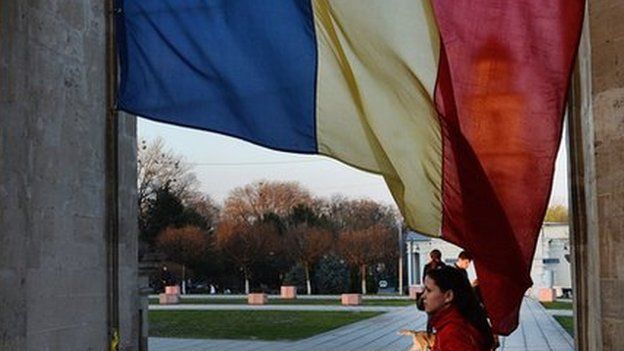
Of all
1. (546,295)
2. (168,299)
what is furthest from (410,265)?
(168,299)

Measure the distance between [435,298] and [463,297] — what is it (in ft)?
0.33

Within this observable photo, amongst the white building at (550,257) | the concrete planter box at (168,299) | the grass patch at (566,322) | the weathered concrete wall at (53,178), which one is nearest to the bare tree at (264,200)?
the white building at (550,257)

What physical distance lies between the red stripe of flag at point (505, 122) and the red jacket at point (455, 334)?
2.79 ft

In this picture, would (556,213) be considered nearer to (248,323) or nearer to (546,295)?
(546,295)

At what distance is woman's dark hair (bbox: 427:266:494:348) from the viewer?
3148 millimetres

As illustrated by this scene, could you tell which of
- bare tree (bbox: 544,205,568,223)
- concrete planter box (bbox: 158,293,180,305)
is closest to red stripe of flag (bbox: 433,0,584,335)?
concrete planter box (bbox: 158,293,180,305)

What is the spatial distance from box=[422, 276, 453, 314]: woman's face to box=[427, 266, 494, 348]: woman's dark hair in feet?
0.05

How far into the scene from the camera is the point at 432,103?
4184mm

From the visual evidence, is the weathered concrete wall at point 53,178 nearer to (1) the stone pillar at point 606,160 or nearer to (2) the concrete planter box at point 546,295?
(1) the stone pillar at point 606,160

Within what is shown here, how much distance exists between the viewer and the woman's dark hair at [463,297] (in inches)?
124

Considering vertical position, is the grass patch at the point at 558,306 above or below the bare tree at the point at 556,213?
below

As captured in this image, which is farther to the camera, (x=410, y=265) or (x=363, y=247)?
(x=410, y=265)

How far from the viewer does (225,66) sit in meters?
4.76

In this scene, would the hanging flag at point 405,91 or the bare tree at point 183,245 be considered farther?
the bare tree at point 183,245
